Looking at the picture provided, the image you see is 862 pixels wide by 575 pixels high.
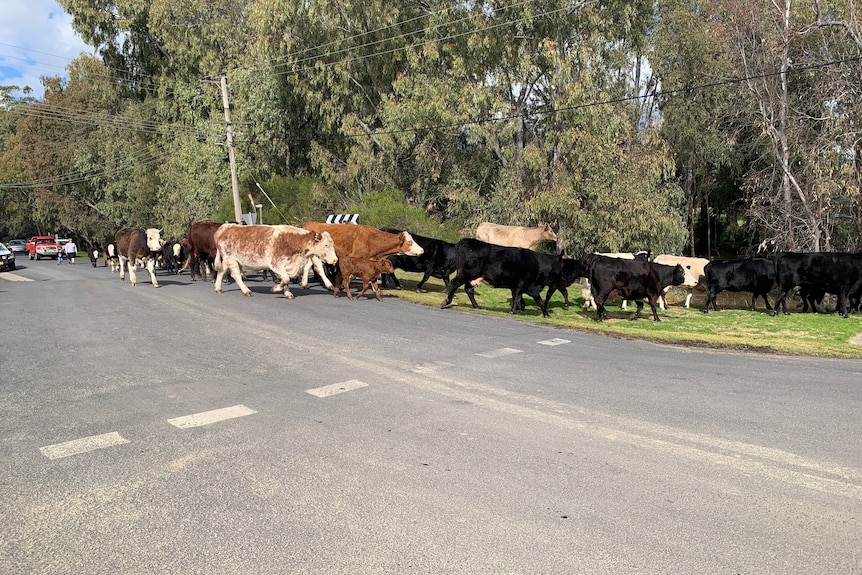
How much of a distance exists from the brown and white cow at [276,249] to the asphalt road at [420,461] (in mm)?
6837

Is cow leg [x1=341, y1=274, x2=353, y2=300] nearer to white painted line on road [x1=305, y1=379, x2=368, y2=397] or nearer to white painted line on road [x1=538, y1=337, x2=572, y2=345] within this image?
white painted line on road [x1=538, y1=337, x2=572, y2=345]

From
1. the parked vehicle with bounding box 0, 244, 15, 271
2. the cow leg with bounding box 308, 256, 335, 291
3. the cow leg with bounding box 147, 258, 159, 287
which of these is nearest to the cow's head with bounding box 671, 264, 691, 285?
the cow leg with bounding box 308, 256, 335, 291

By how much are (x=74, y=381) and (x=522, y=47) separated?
22.2 m

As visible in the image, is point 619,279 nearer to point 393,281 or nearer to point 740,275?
point 740,275

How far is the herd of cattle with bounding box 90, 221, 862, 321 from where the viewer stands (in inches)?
563

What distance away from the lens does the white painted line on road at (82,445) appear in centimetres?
498

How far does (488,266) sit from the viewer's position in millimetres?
14375

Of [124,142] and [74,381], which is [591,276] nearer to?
[74,381]

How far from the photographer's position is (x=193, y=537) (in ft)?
12.1

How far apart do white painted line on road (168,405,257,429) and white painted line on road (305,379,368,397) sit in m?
0.84

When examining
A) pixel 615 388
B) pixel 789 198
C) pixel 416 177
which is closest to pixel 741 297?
pixel 789 198

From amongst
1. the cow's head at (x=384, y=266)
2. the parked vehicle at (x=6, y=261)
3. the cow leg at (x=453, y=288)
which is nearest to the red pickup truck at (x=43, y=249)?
the parked vehicle at (x=6, y=261)

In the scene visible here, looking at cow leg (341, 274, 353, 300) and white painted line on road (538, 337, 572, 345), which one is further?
cow leg (341, 274, 353, 300)

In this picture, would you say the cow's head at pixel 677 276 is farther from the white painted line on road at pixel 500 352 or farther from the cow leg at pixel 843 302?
the white painted line on road at pixel 500 352
